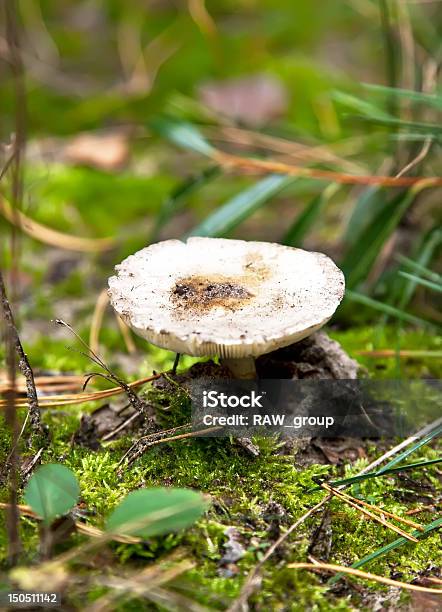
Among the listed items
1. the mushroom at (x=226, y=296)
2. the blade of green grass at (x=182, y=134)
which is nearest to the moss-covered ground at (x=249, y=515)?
the mushroom at (x=226, y=296)

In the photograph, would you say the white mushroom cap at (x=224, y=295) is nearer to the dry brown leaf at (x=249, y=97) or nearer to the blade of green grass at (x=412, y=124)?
the blade of green grass at (x=412, y=124)

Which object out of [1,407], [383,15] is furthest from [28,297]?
[383,15]

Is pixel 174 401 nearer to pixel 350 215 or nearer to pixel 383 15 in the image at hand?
pixel 350 215

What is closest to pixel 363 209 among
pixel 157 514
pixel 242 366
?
pixel 242 366

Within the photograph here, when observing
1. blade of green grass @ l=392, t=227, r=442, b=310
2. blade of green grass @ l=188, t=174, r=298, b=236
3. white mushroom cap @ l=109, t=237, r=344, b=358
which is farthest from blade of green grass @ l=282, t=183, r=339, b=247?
white mushroom cap @ l=109, t=237, r=344, b=358

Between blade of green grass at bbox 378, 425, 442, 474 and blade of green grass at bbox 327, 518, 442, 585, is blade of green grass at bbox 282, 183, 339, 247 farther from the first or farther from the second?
blade of green grass at bbox 327, 518, 442, 585
